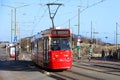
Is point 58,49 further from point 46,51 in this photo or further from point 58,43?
point 46,51

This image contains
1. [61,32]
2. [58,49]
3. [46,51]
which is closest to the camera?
[58,49]

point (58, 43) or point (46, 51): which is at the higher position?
point (58, 43)

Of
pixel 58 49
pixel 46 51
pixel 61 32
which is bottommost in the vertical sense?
pixel 46 51

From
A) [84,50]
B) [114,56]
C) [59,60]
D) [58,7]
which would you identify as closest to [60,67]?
[59,60]

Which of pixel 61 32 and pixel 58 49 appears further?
pixel 61 32

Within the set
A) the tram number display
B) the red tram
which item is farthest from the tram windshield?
the tram number display

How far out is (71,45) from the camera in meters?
32.3

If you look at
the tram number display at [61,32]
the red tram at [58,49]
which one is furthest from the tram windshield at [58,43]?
the tram number display at [61,32]

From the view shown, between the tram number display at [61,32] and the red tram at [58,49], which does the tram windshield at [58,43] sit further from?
the tram number display at [61,32]

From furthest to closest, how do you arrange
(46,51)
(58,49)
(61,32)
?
(46,51), (61,32), (58,49)

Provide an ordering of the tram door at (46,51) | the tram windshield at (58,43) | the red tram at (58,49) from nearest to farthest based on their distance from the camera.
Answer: the red tram at (58,49), the tram windshield at (58,43), the tram door at (46,51)

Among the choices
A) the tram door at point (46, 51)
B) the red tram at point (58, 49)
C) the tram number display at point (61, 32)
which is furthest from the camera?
the tram door at point (46, 51)

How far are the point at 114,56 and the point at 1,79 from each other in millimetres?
56015

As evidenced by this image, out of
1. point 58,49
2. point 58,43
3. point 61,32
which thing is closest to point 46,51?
point 58,49
